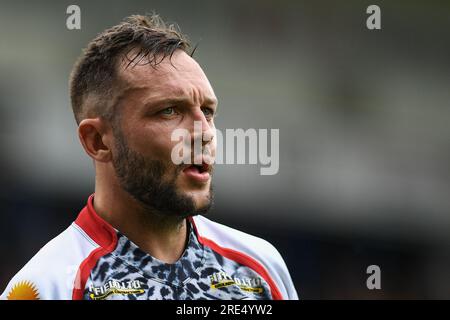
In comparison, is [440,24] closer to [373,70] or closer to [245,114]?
[373,70]

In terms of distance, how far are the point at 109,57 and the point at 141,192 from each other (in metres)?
0.59

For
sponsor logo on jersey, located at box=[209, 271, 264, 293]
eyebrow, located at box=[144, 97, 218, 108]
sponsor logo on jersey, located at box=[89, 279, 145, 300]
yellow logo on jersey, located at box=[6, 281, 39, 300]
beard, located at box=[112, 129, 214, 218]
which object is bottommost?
sponsor logo on jersey, located at box=[209, 271, 264, 293]

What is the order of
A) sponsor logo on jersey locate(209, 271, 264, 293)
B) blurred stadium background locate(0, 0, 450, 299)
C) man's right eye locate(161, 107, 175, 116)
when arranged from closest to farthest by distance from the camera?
man's right eye locate(161, 107, 175, 116)
sponsor logo on jersey locate(209, 271, 264, 293)
blurred stadium background locate(0, 0, 450, 299)

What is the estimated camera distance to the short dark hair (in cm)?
293

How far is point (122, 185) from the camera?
3.01 m

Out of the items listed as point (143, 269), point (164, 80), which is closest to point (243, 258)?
point (143, 269)

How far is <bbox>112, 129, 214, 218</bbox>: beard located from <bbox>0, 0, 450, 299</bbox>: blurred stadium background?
16.2 feet

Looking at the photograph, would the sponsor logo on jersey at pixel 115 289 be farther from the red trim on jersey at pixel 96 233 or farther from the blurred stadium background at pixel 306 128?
the blurred stadium background at pixel 306 128

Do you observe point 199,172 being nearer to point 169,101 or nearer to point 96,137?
point 169,101

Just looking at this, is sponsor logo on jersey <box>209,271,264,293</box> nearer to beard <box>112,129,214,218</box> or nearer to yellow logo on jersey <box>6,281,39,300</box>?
beard <box>112,129,214,218</box>

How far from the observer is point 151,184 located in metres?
2.92

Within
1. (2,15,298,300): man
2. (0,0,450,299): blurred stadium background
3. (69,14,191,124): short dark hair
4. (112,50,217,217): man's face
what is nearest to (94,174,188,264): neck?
(2,15,298,300): man

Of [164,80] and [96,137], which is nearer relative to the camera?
[164,80]

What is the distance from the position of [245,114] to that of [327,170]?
1.43 metres
